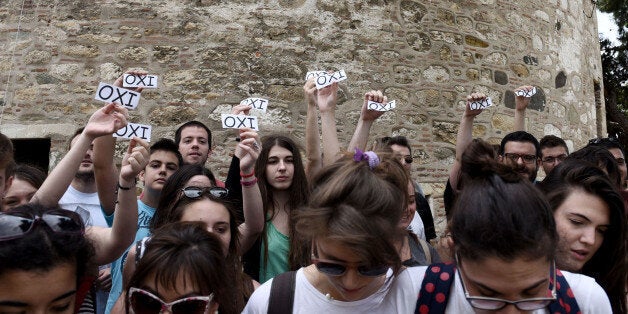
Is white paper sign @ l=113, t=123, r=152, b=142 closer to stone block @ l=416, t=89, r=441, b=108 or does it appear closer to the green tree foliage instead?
stone block @ l=416, t=89, r=441, b=108

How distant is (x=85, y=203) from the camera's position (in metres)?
3.25

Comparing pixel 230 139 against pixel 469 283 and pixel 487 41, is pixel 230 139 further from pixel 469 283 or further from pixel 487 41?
pixel 469 283

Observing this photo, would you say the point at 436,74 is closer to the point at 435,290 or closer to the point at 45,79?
the point at 45,79

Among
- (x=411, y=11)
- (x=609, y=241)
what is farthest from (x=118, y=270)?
(x=411, y=11)

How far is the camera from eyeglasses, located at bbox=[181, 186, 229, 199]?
256cm

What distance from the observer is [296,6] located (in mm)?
5359

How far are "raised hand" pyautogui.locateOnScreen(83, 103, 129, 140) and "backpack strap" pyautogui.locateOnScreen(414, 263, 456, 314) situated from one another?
1.50m

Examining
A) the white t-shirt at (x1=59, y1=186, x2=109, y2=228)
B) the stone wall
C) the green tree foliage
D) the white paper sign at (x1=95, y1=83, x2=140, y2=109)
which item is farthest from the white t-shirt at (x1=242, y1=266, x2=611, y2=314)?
the green tree foliage

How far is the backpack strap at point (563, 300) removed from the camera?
162 centimetres

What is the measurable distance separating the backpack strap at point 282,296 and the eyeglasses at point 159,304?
0.22m

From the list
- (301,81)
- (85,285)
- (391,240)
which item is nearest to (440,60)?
(301,81)

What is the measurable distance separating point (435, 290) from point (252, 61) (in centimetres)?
387

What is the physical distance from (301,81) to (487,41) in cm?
209

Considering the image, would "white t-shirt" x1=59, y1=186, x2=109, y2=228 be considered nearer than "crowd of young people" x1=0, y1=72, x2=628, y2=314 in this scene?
No
